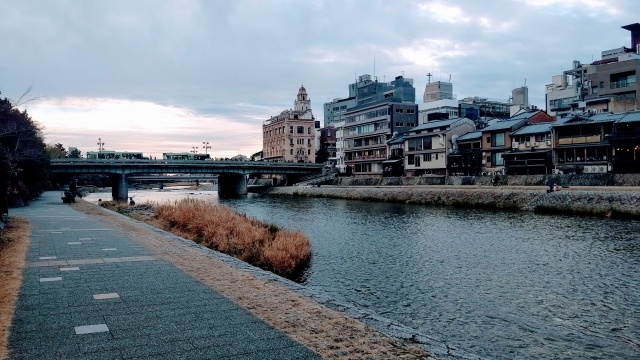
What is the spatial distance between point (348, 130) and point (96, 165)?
144 feet

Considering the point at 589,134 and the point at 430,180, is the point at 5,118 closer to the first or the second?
the point at 430,180

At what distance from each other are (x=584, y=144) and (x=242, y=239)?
4182 cm

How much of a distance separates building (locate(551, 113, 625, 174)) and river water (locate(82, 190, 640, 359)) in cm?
2064

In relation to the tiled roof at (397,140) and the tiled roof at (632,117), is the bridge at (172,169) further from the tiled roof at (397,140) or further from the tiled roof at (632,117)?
the tiled roof at (632,117)

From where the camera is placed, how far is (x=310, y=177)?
8544 cm

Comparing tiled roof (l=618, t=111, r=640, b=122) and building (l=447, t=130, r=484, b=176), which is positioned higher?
tiled roof (l=618, t=111, r=640, b=122)

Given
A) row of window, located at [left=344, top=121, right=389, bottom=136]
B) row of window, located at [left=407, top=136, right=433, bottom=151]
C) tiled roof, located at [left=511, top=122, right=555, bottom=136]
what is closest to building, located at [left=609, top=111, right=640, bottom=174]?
tiled roof, located at [left=511, top=122, right=555, bottom=136]

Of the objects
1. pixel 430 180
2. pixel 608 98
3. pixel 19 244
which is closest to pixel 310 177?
pixel 430 180

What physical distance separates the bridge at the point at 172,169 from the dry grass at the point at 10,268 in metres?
45.0

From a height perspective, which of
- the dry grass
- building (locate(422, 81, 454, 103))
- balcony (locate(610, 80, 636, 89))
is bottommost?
the dry grass

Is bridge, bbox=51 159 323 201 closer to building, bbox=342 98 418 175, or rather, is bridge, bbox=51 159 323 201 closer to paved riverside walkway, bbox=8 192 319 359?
building, bbox=342 98 418 175

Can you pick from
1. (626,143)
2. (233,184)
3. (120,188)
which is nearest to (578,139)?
(626,143)

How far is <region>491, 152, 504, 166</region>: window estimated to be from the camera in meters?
57.8

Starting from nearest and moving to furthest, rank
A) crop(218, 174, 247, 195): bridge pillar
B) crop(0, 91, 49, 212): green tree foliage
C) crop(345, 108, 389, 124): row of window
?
1. crop(0, 91, 49, 212): green tree foliage
2. crop(345, 108, 389, 124): row of window
3. crop(218, 174, 247, 195): bridge pillar
